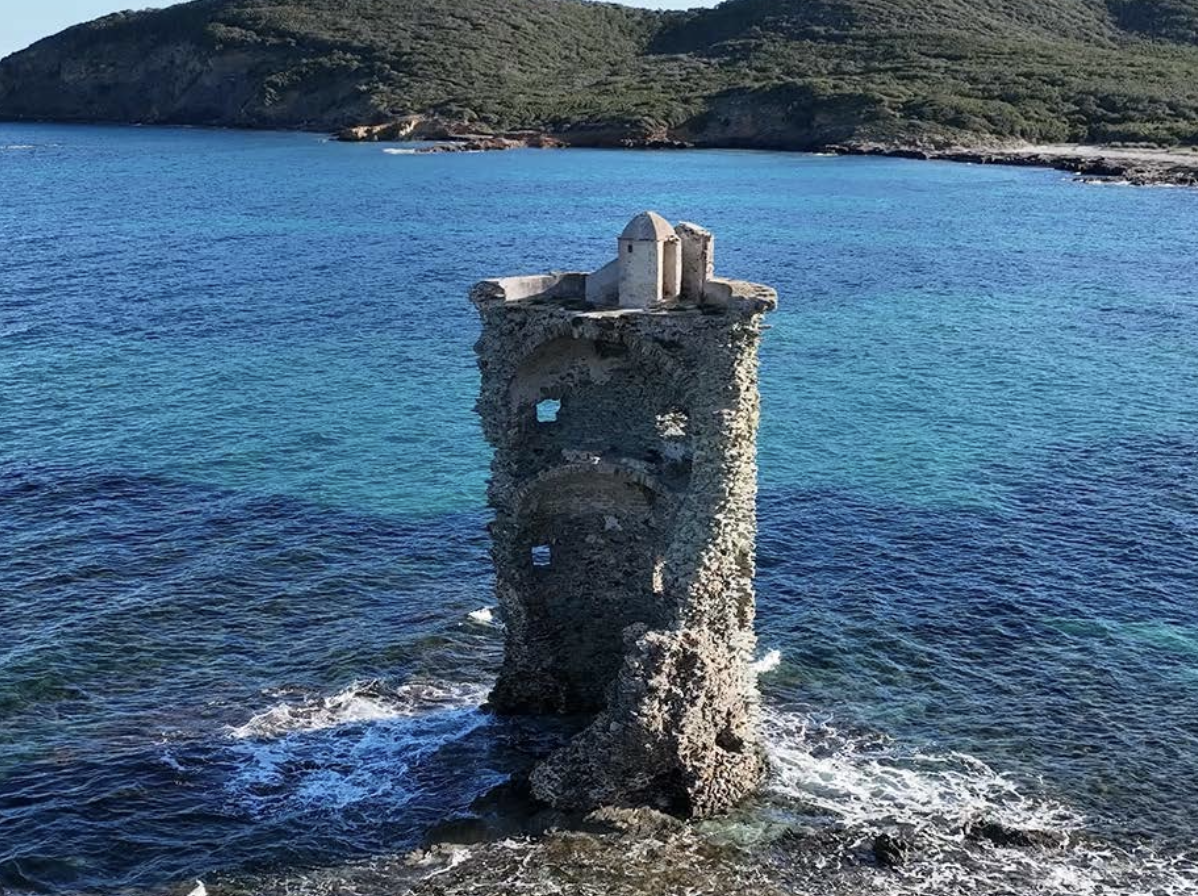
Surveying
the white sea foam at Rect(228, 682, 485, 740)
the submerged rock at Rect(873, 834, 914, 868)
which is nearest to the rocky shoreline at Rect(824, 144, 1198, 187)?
the white sea foam at Rect(228, 682, 485, 740)

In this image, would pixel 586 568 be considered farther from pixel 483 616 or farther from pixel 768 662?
pixel 483 616

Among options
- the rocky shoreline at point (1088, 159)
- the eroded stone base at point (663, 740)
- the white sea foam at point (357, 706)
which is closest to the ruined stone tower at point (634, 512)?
the eroded stone base at point (663, 740)

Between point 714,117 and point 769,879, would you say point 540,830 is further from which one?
point 714,117

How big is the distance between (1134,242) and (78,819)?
89.4 metres

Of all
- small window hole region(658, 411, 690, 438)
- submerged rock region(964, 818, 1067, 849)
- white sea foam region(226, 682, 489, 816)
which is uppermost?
small window hole region(658, 411, 690, 438)

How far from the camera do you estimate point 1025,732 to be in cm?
3369

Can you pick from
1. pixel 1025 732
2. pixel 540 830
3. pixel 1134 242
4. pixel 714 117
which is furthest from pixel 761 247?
pixel 714 117

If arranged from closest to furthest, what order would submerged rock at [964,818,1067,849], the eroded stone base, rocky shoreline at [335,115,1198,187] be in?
the eroded stone base < submerged rock at [964,818,1067,849] < rocky shoreline at [335,115,1198,187]

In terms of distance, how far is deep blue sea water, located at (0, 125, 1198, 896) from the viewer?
30906mm

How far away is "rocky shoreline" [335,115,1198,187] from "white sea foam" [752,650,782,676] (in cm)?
10781

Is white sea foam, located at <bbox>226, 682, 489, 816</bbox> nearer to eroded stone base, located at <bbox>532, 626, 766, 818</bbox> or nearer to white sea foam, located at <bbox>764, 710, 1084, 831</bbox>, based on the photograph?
eroded stone base, located at <bbox>532, 626, 766, 818</bbox>

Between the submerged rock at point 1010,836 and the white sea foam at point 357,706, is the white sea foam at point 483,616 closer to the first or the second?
the white sea foam at point 357,706

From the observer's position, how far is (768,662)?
122 ft

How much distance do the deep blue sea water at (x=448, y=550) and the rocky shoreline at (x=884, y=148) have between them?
139ft
